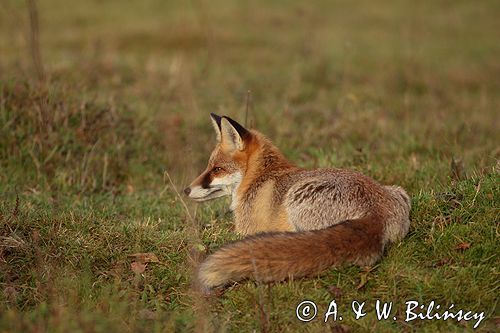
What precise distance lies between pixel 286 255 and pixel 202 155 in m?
4.21

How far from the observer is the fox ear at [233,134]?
586 centimetres

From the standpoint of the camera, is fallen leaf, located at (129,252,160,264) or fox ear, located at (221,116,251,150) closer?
fallen leaf, located at (129,252,160,264)

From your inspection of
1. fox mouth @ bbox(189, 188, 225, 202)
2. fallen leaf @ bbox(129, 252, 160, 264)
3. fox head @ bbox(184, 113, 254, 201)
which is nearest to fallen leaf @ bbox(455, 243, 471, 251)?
fox head @ bbox(184, 113, 254, 201)

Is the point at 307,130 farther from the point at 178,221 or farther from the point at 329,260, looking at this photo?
the point at 329,260

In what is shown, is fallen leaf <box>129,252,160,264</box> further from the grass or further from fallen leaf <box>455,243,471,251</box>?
fallen leaf <box>455,243,471,251</box>

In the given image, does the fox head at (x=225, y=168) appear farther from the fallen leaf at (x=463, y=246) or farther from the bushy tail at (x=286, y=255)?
the fallen leaf at (x=463, y=246)

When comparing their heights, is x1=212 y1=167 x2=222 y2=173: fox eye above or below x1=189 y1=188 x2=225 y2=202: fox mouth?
above

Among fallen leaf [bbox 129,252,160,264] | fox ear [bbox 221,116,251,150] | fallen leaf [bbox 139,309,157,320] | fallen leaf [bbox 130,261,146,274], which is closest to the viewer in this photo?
fallen leaf [bbox 139,309,157,320]

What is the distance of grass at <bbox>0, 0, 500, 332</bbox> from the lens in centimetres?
468

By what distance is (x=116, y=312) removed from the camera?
4.28 m

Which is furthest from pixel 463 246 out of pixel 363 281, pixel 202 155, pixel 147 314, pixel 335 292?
pixel 202 155

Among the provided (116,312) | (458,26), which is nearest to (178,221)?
(116,312)

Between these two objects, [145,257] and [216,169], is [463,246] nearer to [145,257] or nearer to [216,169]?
[216,169]

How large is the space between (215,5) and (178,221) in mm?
14339
